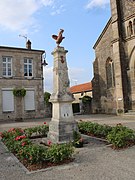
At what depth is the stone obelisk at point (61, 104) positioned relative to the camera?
6.64 metres

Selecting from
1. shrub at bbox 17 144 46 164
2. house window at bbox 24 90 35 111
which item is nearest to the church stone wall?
house window at bbox 24 90 35 111

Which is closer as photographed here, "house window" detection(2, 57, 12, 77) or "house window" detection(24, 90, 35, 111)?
"house window" detection(2, 57, 12, 77)

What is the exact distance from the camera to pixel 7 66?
18875mm

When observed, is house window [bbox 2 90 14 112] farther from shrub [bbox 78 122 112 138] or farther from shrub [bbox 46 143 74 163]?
shrub [bbox 46 143 74 163]

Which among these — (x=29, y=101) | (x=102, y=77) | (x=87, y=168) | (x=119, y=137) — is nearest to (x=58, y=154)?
(x=87, y=168)

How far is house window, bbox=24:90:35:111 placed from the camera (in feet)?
62.8

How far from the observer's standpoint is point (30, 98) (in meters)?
19.4

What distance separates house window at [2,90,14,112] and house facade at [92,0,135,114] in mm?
9433

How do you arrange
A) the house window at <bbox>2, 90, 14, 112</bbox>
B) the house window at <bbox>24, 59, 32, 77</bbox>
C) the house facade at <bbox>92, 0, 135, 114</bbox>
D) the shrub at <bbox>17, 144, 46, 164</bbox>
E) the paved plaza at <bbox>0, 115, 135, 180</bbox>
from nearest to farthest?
the paved plaza at <bbox>0, 115, 135, 180</bbox>
the shrub at <bbox>17, 144, 46, 164</bbox>
the house facade at <bbox>92, 0, 135, 114</bbox>
the house window at <bbox>2, 90, 14, 112</bbox>
the house window at <bbox>24, 59, 32, 77</bbox>

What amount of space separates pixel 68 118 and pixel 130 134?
7.29ft

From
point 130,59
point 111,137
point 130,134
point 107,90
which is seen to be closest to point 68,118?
point 111,137

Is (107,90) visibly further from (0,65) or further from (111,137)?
(111,137)

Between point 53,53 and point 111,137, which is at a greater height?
point 53,53

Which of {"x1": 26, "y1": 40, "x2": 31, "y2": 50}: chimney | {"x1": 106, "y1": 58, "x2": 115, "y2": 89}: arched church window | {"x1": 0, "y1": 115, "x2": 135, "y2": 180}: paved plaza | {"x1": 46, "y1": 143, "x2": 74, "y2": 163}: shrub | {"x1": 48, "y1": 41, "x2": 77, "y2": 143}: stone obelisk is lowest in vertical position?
{"x1": 0, "y1": 115, "x2": 135, "y2": 180}: paved plaza
